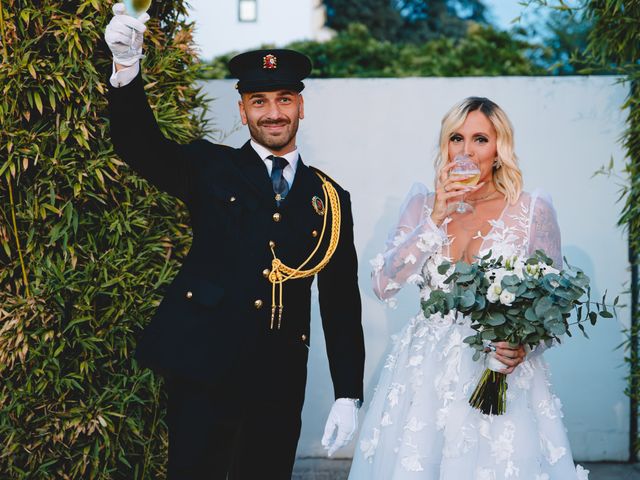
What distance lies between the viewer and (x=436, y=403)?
2680 mm

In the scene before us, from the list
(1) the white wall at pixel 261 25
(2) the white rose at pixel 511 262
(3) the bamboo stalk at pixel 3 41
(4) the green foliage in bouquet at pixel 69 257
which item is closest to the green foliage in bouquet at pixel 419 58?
(4) the green foliage in bouquet at pixel 69 257

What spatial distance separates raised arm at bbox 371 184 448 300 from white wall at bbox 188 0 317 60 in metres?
15.5

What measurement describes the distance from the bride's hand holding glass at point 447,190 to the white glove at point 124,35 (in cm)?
110

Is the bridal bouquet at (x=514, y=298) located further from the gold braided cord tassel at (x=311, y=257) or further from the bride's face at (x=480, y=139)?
the bride's face at (x=480, y=139)

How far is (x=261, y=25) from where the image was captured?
17812mm

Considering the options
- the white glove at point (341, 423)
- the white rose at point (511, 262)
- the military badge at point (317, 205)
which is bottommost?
the white glove at point (341, 423)

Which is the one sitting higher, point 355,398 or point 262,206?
point 262,206

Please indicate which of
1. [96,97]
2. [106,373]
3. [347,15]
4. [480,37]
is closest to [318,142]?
[96,97]

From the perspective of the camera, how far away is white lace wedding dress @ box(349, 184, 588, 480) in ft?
8.37

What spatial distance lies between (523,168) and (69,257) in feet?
8.15

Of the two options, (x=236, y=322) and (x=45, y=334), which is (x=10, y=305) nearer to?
(x=45, y=334)

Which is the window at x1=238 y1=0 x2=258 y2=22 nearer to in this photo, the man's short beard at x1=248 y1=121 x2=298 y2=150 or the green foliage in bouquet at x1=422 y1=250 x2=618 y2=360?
the man's short beard at x1=248 y1=121 x2=298 y2=150

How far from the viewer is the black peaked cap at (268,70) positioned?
2.52m

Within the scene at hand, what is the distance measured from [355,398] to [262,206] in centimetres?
77
